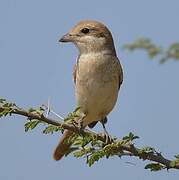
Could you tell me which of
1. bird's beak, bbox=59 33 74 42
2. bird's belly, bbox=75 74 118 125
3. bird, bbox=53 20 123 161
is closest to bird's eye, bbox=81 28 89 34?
bird, bbox=53 20 123 161

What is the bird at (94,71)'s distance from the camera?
5027mm

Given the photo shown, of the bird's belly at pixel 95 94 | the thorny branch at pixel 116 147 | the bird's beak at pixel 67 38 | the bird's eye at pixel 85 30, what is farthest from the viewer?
the bird's eye at pixel 85 30

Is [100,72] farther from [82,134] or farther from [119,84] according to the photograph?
[82,134]

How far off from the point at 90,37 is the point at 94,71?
2.08 feet

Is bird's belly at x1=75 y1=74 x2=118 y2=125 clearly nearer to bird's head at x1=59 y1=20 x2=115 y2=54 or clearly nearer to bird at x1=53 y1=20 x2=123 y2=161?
bird at x1=53 y1=20 x2=123 y2=161

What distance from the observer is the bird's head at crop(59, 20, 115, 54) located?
17.9 ft

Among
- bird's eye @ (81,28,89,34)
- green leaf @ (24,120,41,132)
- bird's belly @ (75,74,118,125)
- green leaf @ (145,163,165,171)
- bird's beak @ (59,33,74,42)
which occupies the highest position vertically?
bird's eye @ (81,28,89,34)

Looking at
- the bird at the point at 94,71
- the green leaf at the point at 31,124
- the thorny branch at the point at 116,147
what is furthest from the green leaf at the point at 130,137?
the bird at the point at 94,71

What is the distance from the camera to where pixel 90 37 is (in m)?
5.56

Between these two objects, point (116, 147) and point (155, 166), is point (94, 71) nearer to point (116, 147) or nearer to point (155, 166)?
point (116, 147)

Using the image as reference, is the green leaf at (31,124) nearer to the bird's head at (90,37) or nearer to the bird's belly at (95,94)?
the bird's belly at (95,94)

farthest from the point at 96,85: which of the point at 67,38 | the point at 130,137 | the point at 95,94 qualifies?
the point at 130,137

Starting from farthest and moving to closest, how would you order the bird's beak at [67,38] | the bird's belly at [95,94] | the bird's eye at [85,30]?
the bird's eye at [85,30] → the bird's beak at [67,38] → the bird's belly at [95,94]

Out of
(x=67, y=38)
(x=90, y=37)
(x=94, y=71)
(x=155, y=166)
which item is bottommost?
(x=155, y=166)
